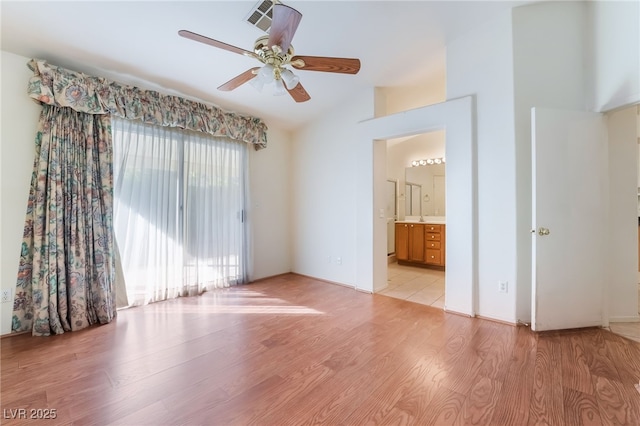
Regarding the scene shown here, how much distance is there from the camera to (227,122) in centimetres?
377

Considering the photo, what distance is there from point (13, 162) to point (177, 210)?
1.46 meters

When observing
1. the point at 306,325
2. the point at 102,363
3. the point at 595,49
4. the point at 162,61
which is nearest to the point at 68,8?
the point at 162,61

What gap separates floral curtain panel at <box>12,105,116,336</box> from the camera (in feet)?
7.90

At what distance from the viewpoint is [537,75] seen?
2.56 metres

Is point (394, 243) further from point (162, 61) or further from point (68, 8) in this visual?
point (68, 8)

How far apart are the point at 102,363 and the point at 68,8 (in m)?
2.74

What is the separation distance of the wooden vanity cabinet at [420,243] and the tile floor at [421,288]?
0.20 m

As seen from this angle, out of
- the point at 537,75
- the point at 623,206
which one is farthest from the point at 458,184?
the point at 623,206

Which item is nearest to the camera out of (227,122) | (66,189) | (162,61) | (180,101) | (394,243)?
(66,189)

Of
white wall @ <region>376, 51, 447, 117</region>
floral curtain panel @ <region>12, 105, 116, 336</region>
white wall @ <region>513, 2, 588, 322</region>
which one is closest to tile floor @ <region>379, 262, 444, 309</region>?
white wall @ <region>513, 2, 588, 322</region>

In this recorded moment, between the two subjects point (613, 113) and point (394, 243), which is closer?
point (613, 113)

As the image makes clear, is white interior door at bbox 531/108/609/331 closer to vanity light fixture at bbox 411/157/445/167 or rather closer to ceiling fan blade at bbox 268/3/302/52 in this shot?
ceiling fan blade at bbox 268/3/302/52

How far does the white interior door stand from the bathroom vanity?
7.60ft

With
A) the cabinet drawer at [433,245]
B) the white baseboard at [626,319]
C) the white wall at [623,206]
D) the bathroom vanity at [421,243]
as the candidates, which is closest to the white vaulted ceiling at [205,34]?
the white wall at [623,206]
